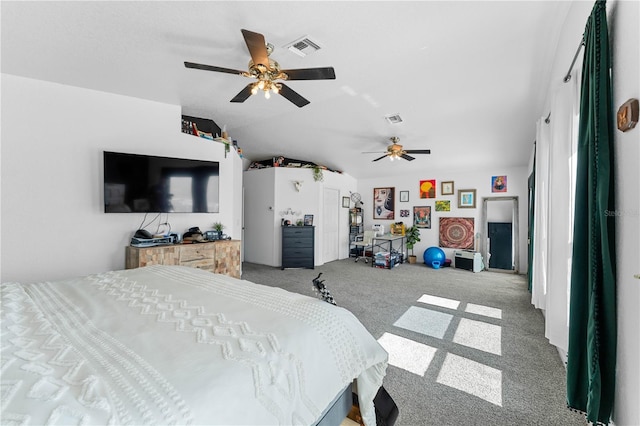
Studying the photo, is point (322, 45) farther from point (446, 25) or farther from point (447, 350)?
point (447, 350)

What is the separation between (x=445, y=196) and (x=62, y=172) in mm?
7061

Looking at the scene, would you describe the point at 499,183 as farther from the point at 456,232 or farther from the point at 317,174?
the point at 317,174

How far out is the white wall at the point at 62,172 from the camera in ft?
8.46

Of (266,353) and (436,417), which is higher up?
(266,353)

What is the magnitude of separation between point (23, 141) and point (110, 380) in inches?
132

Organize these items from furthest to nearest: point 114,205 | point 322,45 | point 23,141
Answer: point 114,205 < point 23,141 < point 322,45

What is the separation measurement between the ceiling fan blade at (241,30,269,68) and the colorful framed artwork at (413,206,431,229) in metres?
5.73

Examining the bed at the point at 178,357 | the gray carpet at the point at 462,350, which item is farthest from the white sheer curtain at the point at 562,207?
the bed at the point at 178,357

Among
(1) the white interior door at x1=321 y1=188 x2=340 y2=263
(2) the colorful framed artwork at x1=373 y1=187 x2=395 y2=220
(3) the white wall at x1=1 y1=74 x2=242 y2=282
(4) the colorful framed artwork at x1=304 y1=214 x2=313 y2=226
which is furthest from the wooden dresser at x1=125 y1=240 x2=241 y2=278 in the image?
(2) the colorful framed artwork at x1=373 y1=187 x2=395 y2=220

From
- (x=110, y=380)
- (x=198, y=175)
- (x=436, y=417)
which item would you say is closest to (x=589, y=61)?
(x=436, y=417)

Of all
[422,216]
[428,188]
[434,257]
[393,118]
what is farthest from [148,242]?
[428,188]

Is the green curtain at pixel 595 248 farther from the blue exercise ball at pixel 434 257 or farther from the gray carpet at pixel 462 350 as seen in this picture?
the blue exercise ball at pixel 434 257

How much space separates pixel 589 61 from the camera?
1.22m

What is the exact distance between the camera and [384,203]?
291 inches
